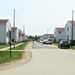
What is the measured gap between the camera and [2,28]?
73500 millimetres

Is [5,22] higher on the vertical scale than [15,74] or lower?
higher

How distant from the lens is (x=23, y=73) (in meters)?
13.6

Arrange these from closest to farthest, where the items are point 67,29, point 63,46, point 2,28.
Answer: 1. point 63,46
2. point 2,28
3. point 67,29

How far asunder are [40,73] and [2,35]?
60833mm

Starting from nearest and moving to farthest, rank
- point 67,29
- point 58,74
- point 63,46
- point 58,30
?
point 58,74
point 63,46
point 67,29
point 58,30

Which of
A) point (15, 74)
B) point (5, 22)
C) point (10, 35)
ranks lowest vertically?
point (15, 74)

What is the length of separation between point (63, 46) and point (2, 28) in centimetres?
2701

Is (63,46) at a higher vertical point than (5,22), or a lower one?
lower

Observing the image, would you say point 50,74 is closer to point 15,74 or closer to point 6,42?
point 15,74

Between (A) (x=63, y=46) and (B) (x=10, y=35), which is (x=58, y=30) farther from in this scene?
(B) (x=10, y=35)

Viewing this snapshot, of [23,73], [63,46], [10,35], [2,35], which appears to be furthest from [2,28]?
[23,73]

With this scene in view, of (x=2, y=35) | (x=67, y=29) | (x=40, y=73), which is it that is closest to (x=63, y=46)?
(x=2, y=35)

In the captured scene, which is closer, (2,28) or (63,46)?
(63,46)

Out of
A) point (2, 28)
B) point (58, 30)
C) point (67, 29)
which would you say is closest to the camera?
point (2, 28)
